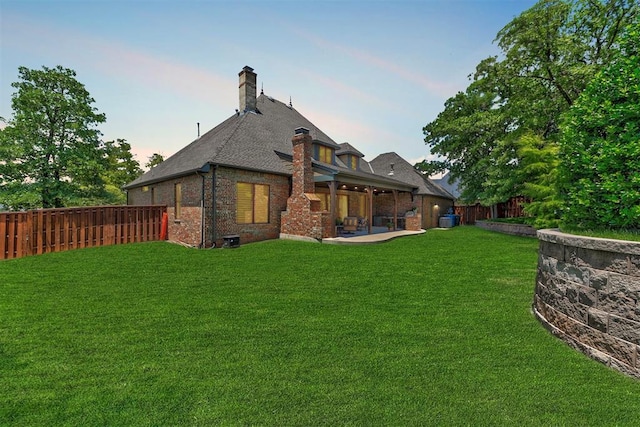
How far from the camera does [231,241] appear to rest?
11.3 meters

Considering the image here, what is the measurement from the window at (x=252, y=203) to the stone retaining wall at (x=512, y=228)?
14.6 m

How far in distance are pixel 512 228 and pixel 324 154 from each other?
40.7 feet

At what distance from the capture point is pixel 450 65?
1066 centimetres

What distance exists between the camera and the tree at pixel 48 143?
15094 mm

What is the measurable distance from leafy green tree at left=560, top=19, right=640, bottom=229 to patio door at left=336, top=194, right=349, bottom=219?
14481 millimetres

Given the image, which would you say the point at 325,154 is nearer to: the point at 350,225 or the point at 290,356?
the point at 350,225

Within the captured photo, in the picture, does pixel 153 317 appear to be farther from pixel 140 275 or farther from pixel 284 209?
pixel 284 209

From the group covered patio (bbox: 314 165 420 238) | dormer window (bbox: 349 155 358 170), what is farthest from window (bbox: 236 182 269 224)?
dormer window (bbox: 349 155 358 170)

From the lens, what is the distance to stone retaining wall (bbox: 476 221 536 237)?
15.9 metres

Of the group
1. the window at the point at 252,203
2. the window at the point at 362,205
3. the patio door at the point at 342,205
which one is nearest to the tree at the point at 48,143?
the window at the point at 252,203

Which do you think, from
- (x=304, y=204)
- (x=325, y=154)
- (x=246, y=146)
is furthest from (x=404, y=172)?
(x=246, y=146)

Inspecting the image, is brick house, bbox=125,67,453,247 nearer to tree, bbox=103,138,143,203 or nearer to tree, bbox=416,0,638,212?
tree, bbox=416,0,638,212

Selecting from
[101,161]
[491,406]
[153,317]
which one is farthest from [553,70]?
[101,161]

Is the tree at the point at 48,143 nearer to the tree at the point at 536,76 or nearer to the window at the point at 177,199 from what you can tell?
the window at the point at 177,199
